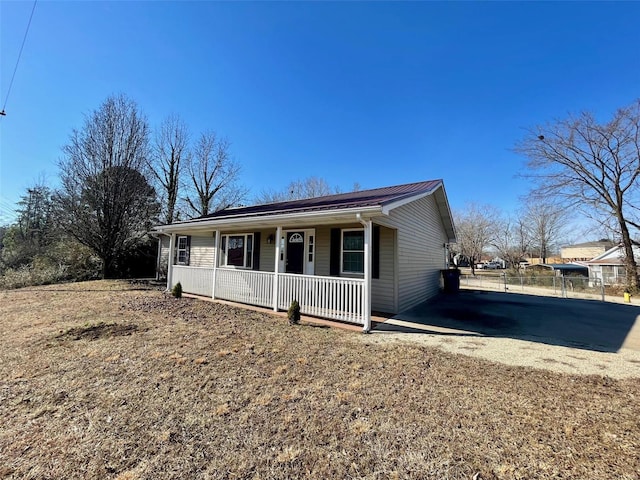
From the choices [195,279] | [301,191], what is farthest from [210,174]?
[195,279]

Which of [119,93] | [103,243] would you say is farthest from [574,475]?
[119,93]

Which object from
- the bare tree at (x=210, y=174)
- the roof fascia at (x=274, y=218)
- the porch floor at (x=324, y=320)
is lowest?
the porch floor at (x=324, y=320)

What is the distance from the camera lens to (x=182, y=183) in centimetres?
2138

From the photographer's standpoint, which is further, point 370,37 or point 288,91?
point 288,91

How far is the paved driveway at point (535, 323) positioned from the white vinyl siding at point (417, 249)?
0.71 meters

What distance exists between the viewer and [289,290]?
292 inches

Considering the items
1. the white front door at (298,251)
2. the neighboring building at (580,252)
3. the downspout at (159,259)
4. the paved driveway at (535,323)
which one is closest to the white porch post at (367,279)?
the paved driveway at (535,323)

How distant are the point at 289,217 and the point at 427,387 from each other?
15.5 ft

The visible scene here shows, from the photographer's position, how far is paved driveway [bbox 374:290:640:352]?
561cm

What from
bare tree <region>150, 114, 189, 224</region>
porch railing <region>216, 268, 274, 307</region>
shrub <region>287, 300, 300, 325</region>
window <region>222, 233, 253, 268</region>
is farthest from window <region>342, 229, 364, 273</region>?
bare tree <region>150, 114, 189, 224</region>

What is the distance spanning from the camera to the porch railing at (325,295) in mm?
6176

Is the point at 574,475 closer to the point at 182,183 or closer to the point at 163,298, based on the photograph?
the point at 163,298

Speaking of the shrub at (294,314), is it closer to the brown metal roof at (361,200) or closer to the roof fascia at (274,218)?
the roof fascia at (274,218)

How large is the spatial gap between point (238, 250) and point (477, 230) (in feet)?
102
